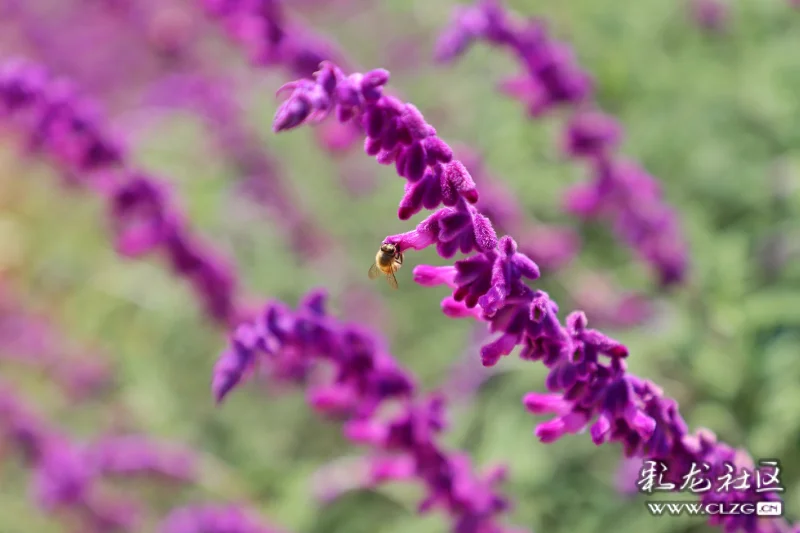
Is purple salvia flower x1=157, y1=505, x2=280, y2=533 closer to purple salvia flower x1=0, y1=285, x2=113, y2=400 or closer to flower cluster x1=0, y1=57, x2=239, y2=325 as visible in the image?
flower cluster x1=0, y1=57, x2=239, y2=325

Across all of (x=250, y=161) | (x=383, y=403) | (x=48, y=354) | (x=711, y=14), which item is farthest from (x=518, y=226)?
(x=48, y=354)

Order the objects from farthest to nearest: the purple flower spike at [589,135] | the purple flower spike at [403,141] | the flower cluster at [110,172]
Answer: the purple flower spike at [589,135] → the flower cluster at [110,172] → the purple flower spike at [403,141]

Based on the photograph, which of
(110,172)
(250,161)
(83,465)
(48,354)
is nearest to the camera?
(110,172)

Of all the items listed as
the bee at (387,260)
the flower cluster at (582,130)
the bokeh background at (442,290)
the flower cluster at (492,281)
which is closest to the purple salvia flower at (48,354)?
the bokeh background at (442,290)

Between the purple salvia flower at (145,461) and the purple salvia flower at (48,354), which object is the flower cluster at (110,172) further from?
the purple salvia flower at (48,354)

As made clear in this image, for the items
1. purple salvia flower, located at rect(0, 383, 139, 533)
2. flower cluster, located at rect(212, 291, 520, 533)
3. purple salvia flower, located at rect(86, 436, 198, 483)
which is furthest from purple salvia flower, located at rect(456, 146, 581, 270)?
purple salvia flower, located at rect(0, 383, 139, 533)

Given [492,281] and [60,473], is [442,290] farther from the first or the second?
[492,281]
